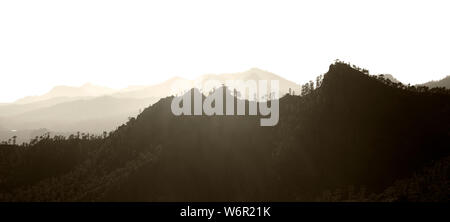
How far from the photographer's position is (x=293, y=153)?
3622 centimetres

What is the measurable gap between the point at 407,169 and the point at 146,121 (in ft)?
90.2

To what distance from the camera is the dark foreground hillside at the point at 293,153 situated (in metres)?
33.6

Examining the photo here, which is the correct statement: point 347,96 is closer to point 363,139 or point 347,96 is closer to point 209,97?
point 363,139

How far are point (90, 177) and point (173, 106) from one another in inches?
456

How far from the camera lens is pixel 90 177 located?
41094 millimetres

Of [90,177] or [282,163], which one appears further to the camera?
[90,177]

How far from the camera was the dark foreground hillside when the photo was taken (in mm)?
33625

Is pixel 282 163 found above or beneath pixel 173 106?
beneath

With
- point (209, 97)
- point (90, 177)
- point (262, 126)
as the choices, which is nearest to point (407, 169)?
point (262, 126)
